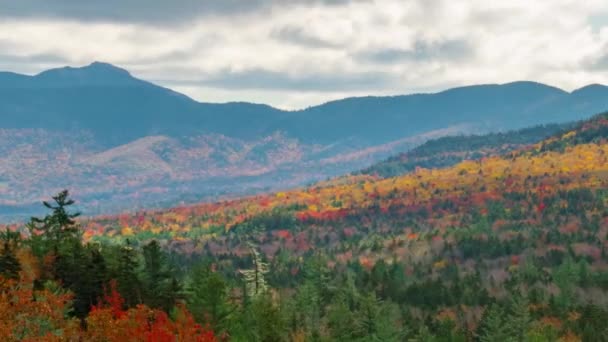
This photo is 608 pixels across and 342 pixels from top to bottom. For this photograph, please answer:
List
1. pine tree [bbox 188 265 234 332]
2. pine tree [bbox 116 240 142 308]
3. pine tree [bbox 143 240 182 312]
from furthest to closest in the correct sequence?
pine tree [bbox 143 240 182 312] → pine tree [bbox 188 265 234 332] → pine tree [bbox 116 240 142 308]

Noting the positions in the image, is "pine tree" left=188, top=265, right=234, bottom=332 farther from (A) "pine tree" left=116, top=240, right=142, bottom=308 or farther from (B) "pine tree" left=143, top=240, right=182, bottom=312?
(A) "pine tree" left=116, top=240, right=142, bottom=308

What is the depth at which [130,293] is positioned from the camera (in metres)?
82.9

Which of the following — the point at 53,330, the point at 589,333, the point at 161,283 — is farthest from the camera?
the point at 589,333

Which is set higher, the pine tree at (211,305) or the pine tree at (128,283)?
the pine tree at (128,283)

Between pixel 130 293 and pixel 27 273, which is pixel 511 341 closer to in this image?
pixel 130 293

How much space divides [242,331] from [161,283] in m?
12.0

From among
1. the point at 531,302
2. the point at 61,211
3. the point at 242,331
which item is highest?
the point at 61,211

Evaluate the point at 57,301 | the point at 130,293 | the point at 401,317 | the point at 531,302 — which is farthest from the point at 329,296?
the point at 57,301

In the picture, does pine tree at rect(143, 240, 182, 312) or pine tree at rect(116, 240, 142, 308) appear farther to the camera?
pine tree at rect(143, 240, 182, 312)

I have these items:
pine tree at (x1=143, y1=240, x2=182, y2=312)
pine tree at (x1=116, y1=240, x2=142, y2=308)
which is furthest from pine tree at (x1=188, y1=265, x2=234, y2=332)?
pine tree at (x1=116, y1=240, x2=142, y2=308)

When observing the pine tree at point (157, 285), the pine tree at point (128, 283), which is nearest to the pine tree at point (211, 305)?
the pine tree at point (157, 285)

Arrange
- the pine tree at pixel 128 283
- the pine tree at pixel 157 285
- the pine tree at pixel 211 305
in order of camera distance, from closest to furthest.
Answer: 1. the pine tree at pixel 128 283
2. the pine tree at pixel 211 305
3. the pine tree at pixel 157 285

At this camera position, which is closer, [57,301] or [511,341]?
[57,301]

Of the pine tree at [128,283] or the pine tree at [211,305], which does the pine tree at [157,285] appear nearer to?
the pine tree at [128,283]
